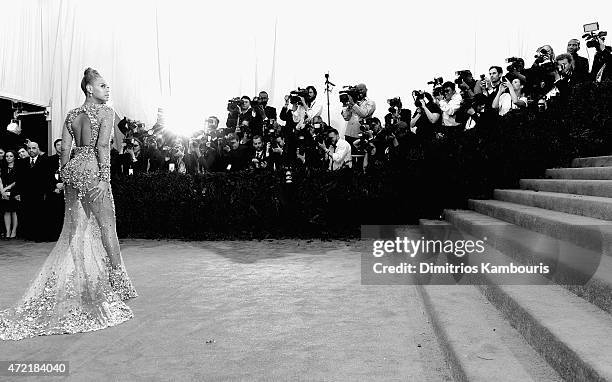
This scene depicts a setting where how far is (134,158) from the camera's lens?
420 inches

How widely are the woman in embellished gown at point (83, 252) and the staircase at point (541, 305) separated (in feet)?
8.60

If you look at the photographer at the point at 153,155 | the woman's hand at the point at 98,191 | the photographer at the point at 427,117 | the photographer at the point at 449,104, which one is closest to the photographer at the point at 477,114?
the photographer at the point at 449,104

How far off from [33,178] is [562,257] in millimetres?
9462

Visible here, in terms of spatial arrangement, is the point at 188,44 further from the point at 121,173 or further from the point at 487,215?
the point at 487,215

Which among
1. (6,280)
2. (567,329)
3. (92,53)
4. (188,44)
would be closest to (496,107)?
(567,329)

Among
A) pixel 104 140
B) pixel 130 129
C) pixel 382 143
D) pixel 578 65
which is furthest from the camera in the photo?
pixel 130 129

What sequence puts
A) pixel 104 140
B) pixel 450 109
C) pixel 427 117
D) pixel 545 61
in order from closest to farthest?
1. pixel 104 140
2. pixel 545 61
3. pixel 427 117
4. pixel 450 109

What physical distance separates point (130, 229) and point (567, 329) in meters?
8.50

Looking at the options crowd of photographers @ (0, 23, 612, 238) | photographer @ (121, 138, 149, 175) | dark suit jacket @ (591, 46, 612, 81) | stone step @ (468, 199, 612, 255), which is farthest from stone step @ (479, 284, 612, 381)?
photographer @ (121, 138, 149, 175)

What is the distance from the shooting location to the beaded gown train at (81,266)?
13.0ft

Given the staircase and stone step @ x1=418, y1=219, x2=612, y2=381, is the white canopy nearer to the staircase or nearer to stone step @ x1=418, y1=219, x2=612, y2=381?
the staircase

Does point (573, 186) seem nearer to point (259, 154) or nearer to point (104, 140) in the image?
point (104, 140)

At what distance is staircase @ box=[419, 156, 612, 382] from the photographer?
273 cm

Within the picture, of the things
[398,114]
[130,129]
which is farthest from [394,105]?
[130,129]
